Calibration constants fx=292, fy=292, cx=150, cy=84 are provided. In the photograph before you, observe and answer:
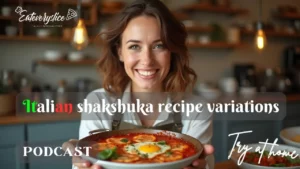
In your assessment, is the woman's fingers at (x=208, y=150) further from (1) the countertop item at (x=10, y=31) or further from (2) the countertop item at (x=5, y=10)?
(1) the countertop item at (x=10, y=31)

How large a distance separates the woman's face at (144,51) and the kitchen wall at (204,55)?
1.27m

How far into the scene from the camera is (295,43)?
288cm

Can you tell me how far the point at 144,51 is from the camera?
2.41 ft

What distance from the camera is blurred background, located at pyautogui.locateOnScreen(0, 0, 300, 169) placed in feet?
4.60

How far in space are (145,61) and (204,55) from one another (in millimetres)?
1773

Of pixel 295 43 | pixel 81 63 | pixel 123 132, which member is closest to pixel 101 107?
pixel 123 132

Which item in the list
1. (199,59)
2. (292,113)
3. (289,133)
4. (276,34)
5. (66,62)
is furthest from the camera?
(276,34)

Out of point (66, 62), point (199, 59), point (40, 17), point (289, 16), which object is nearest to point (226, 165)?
point (40, 17)

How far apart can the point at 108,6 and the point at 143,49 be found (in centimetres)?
132

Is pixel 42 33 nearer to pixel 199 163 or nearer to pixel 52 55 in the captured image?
pixel 52 55

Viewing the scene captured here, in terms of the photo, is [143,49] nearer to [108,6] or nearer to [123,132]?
[123,132]

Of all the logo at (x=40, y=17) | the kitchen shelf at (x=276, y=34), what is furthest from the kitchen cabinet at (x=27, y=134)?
the kitchen shelf at (x=276, y=34)

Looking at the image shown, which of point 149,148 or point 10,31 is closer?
point 149,148

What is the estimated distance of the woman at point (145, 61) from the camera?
2.47ft
